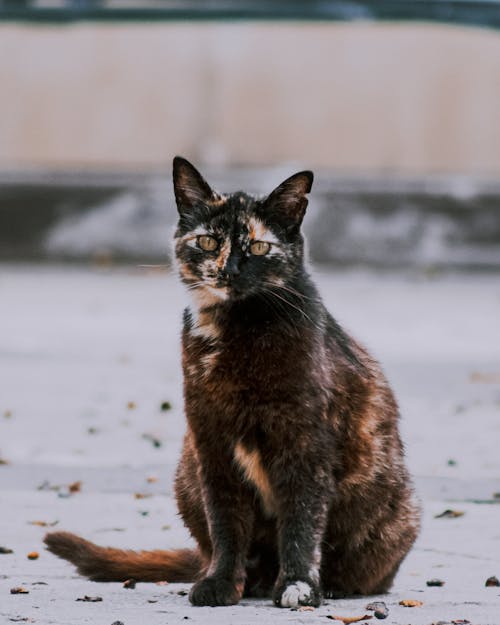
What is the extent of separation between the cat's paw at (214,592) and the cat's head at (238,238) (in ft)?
3.02

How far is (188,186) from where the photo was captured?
4676 mm

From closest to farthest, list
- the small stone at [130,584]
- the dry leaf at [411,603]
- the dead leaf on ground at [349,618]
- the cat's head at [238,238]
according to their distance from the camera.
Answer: the dead leaf on ground at [349,618], the dry leaf at [411,603], the cat's head at [238,238], the small stone at [130,584]

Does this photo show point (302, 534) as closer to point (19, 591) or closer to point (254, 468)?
point (254, 468)

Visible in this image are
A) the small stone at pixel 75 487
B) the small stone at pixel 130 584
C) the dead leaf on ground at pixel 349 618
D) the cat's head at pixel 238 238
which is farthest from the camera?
the small stone at pixel 75 487

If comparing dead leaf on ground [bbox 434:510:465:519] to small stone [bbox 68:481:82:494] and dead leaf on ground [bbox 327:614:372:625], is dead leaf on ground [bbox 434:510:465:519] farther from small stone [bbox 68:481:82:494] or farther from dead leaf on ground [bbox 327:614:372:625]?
dead leaf on ground [bbox 327:614:372:625]

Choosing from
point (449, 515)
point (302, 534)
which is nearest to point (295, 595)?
point (302, 534)

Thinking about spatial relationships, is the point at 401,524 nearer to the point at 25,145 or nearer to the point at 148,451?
the point at 148,451

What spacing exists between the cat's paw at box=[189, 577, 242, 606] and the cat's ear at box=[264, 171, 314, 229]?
3.96ft

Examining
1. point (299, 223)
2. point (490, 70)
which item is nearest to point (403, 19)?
point (490, 70)

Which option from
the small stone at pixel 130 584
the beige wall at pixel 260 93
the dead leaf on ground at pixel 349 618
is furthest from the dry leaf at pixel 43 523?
the beige wall at pixel 260 93

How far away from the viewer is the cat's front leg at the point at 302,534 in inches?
166

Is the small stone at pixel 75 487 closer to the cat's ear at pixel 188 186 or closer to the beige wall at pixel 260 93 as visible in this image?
the cat's ear at pixel 188 186

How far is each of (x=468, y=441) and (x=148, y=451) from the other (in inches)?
70.8

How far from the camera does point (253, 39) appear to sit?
52.8 feet
